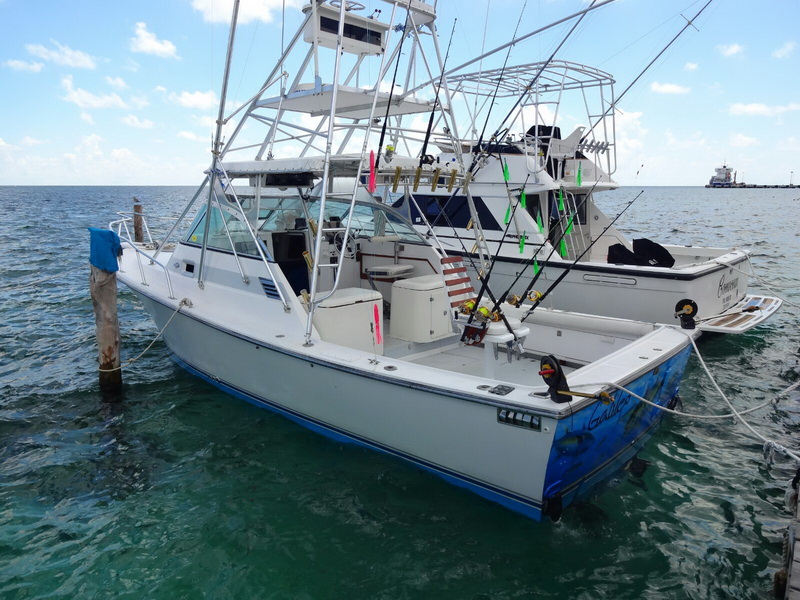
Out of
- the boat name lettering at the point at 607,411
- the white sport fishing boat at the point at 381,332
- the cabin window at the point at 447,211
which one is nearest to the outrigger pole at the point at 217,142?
the white sport fishing boat at the point at 381,332

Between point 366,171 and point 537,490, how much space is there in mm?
3416

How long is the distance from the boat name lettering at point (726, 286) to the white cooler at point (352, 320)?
627 cm

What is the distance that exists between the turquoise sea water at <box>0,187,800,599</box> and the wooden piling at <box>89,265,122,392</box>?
27 centimetres

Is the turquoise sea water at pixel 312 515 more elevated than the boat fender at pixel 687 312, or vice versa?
the boat fender at pixel 687 312

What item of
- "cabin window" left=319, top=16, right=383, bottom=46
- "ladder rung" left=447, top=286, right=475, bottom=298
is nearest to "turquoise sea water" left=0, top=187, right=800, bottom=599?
"ladder rung" left=447, top=286, right=475, bottom=298

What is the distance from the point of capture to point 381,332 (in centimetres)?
600

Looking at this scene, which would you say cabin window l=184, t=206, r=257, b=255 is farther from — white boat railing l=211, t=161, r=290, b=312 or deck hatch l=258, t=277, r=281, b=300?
deck hatch l=258, t=277, r=281, b=300

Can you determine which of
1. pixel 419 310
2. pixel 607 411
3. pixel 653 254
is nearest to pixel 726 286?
pixel 653 254

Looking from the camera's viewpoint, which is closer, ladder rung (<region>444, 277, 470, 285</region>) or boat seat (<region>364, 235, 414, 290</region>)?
ladder rung (<region>444, 277, 470, 285</region>)

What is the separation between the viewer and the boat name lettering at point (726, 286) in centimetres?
930

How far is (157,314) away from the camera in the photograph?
797 cm

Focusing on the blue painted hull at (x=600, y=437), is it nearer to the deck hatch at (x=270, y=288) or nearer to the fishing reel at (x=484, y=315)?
the fishing reel at (x=484, y=315)

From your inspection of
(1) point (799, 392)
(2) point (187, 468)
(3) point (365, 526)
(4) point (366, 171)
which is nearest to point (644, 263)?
(1) point (799, 392)

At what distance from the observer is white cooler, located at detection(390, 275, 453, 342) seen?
Result: 20.4 ft
